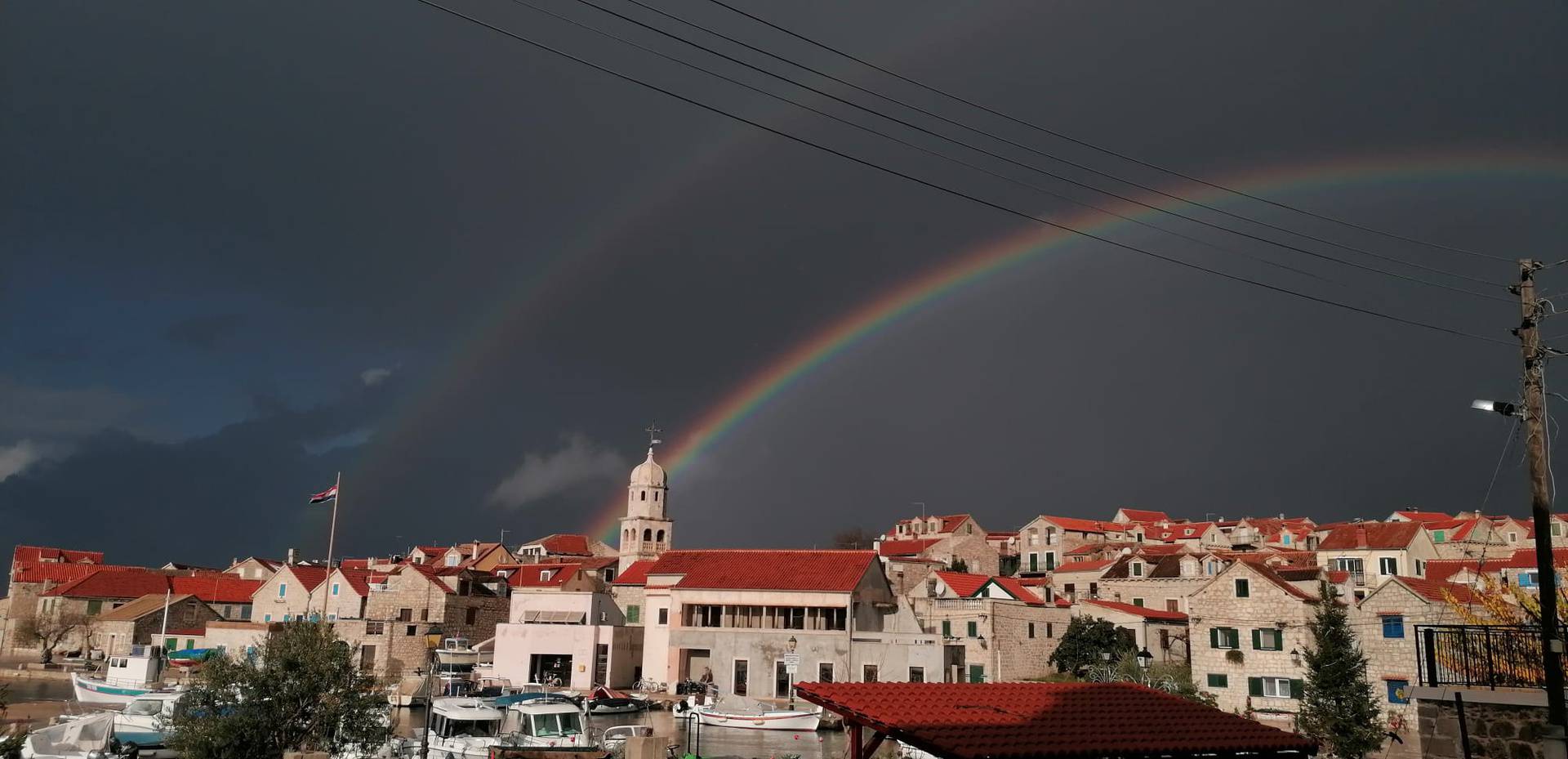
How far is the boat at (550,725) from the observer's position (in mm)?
36469

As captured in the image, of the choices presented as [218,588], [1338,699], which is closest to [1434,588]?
[1338,699]

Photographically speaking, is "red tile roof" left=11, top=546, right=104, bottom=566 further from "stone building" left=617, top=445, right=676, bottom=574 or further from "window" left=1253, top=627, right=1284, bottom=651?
"window" left=1253, top=627, right=1284, bottom=651

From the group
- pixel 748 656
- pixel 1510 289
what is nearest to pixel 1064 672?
pixel 748 656

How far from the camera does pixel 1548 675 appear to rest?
597 inches

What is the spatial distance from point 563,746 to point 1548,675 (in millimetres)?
28498

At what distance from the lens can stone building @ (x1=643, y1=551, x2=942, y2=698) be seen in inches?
2127

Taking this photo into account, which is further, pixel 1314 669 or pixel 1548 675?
pixel 1314 669

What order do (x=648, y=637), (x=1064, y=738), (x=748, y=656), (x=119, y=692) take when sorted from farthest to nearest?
1. (x=648, y=637)
2. (x=748, y=656)
3. (x=119, y=692)
4. (x=1064, y=738)

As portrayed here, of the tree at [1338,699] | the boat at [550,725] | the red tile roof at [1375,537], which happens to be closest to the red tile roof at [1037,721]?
the tree at [1338,699]

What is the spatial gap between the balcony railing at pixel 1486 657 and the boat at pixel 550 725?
87.5ft

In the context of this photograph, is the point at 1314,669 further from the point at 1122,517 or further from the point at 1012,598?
the point at 1122,517

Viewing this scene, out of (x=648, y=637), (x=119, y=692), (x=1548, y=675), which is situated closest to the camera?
(x=1548, y=675)

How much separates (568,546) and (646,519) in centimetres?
3512

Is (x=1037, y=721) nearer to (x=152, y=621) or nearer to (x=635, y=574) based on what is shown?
(x=635, y=574)
